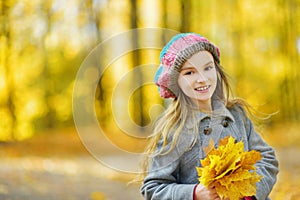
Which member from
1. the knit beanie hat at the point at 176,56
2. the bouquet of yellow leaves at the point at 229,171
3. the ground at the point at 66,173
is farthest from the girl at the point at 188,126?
the ground at the point at 66,173

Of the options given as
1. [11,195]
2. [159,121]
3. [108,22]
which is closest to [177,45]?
[159,121]

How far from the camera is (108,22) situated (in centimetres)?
854

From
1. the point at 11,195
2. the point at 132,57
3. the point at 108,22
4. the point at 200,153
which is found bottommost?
the point at 11,195

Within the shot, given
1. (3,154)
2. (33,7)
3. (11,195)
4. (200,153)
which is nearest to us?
(200,153)

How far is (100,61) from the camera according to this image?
8.23m

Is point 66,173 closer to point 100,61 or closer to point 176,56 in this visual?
point 100,61

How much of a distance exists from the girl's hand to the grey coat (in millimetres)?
28

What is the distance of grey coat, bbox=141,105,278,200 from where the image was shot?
182cm

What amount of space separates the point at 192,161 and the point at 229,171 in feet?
0.87

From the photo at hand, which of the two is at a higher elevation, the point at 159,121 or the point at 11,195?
the point at 159,121

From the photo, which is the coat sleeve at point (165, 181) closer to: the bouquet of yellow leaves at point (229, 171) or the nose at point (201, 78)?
the bouquet of yellow leaves at point (229, 171)

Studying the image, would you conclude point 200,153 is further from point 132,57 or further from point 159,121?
point 132,57

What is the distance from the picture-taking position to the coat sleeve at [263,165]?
185cm

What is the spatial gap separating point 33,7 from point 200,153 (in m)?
7.03
